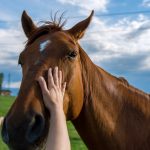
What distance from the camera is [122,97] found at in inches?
206

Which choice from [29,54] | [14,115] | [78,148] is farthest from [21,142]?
[78,148]

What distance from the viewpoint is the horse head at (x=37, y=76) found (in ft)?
13.3

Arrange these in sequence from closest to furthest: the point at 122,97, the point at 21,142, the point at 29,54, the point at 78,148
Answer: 1. the point at 21,142
2. the point at 29,54
3. the point at 122,97
4. the point at 78,148

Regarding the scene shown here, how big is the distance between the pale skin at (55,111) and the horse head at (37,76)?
125 mm

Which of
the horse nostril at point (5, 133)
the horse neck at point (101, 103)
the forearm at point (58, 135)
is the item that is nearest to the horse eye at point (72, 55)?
the horse neck at point (101, 103)

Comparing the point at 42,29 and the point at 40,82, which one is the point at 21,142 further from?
the point at 42,29

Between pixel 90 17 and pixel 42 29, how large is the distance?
0.58 meters

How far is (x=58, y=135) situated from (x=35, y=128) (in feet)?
2.19

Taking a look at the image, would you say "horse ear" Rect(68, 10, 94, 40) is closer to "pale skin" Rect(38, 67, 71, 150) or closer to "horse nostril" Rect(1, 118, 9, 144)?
"pale skin" Rect(38, 67, 71, 150)

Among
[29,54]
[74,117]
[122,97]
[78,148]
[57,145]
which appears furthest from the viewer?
[78,148]

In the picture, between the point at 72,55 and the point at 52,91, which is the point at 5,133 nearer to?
the point at 52,91

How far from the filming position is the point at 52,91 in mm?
3951

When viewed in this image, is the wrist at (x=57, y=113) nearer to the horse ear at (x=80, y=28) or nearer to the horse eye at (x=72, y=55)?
the horse eye at (x=72, y=55)

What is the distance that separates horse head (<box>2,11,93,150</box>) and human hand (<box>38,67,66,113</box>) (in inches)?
4.1
